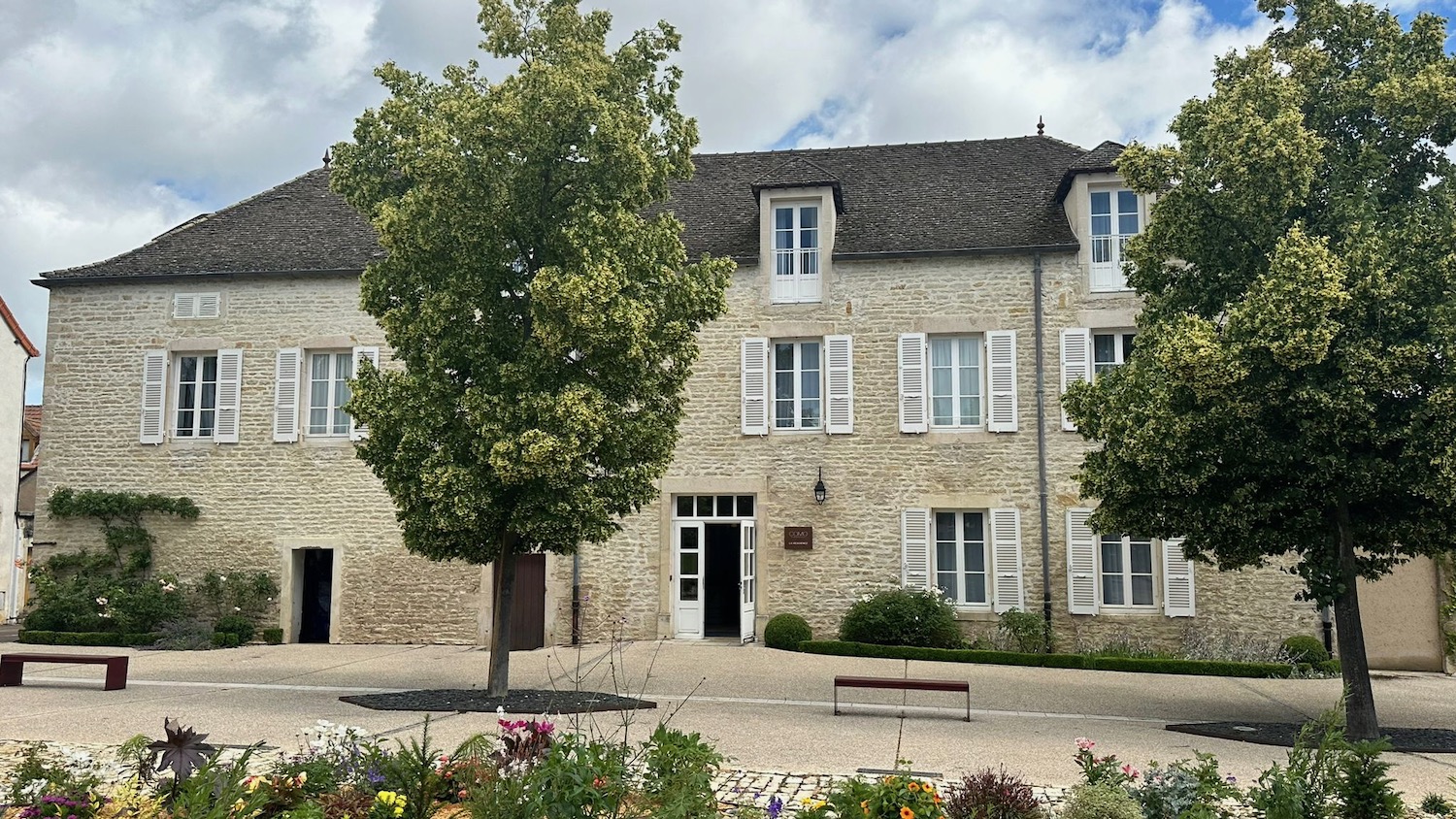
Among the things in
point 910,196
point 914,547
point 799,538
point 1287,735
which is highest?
point 910,196

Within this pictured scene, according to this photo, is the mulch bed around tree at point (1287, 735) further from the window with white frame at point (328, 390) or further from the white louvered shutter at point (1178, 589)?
the window with white frame at point (328, 390)

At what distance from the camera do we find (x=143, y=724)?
8469mm

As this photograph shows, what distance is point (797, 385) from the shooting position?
51.9 ft

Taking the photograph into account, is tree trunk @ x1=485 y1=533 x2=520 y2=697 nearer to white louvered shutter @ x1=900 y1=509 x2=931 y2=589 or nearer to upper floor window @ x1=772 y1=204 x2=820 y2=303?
white louvered shutter @ x1=900 y1=509 x2=931 y2=589

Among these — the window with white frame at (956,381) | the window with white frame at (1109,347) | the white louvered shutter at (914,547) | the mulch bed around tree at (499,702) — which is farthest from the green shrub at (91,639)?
the window with white frame at (1109,347)

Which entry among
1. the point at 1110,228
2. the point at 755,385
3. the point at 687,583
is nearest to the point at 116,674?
the point at 687,583

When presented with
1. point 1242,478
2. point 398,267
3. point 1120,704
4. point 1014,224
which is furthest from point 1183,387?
point 1014,224

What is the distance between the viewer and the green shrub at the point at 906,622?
47.0 feet

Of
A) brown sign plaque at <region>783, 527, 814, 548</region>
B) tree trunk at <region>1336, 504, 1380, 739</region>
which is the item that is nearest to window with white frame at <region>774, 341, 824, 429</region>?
brown sign plaque at <region>783, 527, 814, 548</region>

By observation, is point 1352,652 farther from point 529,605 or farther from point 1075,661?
point 529,605

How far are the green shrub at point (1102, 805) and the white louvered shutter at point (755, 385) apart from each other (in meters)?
10.7

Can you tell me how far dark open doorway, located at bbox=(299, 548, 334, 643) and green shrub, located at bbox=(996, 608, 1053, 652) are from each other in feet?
32.9

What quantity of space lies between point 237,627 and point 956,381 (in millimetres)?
11016

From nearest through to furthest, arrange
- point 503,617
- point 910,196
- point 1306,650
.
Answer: point 503,617
point 1306,650
point 910,196
